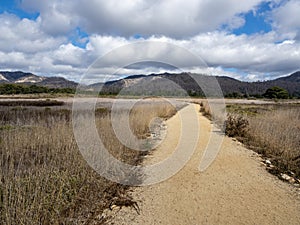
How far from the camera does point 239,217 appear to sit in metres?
3.78

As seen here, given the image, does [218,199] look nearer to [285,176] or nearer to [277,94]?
[285,176]

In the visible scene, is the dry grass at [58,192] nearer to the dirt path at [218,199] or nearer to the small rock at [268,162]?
the dirt path at [218,199]

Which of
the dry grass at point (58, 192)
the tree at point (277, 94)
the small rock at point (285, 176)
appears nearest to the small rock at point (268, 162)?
the small rock at point (285, 176)

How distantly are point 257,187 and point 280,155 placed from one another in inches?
102

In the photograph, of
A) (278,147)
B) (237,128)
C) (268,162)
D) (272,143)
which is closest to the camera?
(268,162)

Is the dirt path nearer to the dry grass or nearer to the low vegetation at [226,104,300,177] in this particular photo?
the dry grass

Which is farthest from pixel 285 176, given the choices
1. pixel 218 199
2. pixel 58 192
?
pixel 58 192

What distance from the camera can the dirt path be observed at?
3783 millimetres

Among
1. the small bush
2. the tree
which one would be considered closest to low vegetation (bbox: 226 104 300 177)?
the small bush

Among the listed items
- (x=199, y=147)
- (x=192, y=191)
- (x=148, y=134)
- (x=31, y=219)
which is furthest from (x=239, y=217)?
(x=148, y=134)

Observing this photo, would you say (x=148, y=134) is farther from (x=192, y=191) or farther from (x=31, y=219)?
(x=31, y=219)

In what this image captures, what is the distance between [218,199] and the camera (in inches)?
173

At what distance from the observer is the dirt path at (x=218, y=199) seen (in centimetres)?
378

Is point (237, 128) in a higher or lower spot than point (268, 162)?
higher
